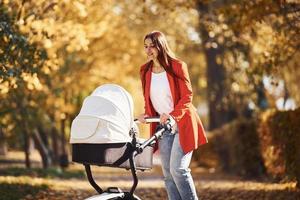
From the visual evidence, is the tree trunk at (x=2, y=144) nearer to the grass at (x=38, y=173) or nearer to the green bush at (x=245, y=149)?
the grass at (x=38, y=173)

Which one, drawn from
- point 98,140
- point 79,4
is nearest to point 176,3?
point 79,4

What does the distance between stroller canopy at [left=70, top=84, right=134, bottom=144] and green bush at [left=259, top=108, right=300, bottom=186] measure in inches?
215

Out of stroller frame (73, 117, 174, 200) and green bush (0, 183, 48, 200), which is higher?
stroller frame (73, 117, 174, 200)

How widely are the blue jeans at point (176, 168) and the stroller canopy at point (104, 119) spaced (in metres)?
0.51

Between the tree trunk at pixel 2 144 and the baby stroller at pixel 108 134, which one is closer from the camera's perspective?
the baby stroller at pixel 108 134

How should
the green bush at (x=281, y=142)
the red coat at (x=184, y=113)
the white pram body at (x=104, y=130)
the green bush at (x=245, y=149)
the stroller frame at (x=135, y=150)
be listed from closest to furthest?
the white pram body at (x=104, y=130), the stroller frame at (x=135, y=150), the red coat at (x=184, y=113), the green bush at (x=281, y=142), the green bush at (x=245, y=149)

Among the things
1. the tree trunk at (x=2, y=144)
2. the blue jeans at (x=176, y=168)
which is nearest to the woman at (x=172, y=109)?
the blue jeans at (x=176, y=168)

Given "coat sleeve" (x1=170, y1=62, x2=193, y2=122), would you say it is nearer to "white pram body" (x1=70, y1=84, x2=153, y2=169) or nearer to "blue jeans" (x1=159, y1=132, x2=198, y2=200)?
"blue jeans" (x1=159, y1=132, x2=198, y2=200)

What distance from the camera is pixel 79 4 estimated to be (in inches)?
483

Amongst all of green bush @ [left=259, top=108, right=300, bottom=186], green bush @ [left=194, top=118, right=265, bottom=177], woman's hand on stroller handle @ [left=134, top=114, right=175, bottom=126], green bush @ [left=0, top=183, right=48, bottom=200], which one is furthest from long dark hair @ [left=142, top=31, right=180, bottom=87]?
green bush @ [left=194, top=118, right=265, bottom=177]

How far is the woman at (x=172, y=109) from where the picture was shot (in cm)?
663

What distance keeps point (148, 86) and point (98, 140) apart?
40.2 inches

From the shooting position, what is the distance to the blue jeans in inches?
261

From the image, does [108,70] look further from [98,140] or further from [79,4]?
[98,140]
